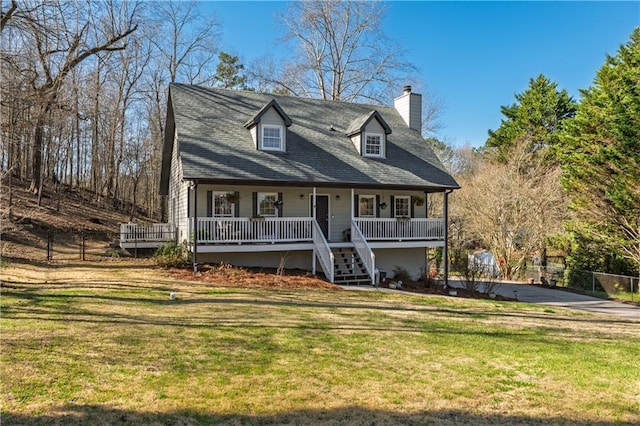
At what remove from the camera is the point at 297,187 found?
1662 cm

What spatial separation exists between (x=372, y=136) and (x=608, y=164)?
1208 cm

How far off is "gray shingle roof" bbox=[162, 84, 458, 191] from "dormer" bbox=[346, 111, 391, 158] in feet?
1.27

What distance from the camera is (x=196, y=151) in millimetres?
15125

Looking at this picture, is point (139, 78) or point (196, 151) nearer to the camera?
point (196, 151)

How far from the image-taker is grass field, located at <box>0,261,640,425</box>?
4.53m

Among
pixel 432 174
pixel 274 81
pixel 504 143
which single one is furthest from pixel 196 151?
pixel 504 143

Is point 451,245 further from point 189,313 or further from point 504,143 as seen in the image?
point 189,313

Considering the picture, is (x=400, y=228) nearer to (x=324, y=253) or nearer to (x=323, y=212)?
(x=323, y=212)

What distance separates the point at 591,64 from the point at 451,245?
1411 centimetres

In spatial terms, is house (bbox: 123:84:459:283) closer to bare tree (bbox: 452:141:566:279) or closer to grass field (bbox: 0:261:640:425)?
grass field (bbox: 0:261:640:425)

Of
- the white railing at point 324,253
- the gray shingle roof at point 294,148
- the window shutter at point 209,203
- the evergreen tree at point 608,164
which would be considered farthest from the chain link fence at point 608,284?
the window shutter at point 209,203

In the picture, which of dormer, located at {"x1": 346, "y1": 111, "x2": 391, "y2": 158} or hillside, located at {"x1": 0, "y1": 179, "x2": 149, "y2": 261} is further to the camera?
dormer, located at {"x1": 346, "y1": 111, "x2": 391, "y2": 158}

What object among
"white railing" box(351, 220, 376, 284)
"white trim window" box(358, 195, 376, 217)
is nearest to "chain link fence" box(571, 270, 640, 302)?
"white trim window" box(358, 195, 376, 217)

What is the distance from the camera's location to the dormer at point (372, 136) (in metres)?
18.2
